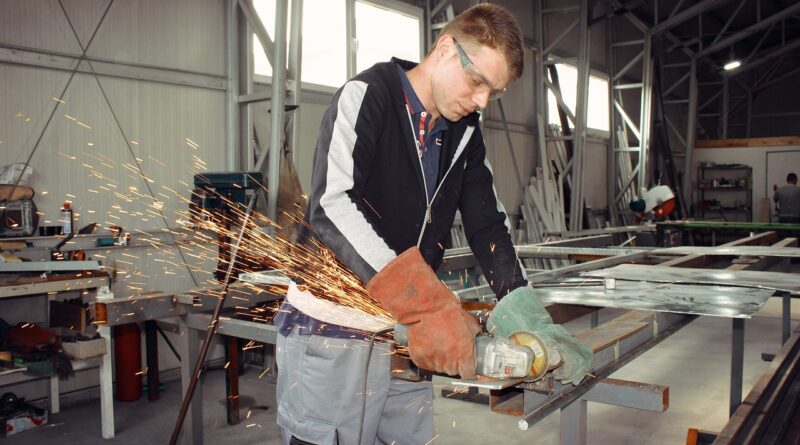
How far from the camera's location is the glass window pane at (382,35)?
7090 millimetres

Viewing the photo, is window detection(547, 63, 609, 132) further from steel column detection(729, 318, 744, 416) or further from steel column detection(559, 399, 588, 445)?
steel column detection(559, 399, 588, 445)

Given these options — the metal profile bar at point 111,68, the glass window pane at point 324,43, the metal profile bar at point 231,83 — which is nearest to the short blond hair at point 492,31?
the metal profile bar at point 111,68

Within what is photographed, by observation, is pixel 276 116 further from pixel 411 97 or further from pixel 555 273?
pixel 411 97

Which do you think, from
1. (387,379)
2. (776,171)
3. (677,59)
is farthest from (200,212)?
(677,59)

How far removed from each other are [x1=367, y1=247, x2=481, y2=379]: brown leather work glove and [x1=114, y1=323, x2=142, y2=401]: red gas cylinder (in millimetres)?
3962

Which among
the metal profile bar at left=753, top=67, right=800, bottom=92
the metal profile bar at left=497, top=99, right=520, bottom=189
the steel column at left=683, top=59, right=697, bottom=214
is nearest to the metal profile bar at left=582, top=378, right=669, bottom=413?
the metal profile bar at left=497, top=99, right=520, bottom=189

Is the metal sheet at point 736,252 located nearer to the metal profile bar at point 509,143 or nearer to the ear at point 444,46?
the ear at point 444,46

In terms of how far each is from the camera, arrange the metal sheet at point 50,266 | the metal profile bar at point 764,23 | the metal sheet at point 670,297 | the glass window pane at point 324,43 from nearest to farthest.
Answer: the metal sheet at point 670,297 → the metal sheet at point 50,266 → the glass window pane at point 324,43 → the metal profile bar at point 764,23

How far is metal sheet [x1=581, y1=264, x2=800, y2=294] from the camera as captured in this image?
264cm

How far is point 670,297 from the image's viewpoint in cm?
236

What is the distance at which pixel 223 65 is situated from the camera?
561cm

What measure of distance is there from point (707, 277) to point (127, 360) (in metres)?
3.91

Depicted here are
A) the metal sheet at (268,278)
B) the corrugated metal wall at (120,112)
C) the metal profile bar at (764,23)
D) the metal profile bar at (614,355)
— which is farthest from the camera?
the metal profile bar at (764,23)

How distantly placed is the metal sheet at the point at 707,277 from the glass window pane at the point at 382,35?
4474mm
